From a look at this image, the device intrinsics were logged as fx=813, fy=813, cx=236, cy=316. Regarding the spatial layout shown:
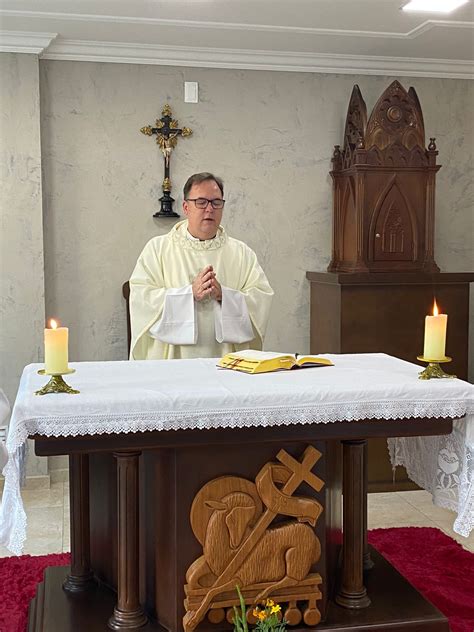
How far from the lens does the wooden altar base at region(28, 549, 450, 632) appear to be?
2.70 meters

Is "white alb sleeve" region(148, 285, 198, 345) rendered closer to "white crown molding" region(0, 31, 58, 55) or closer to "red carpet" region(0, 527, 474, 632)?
"red carpet" region(0, 527, 474, 632)

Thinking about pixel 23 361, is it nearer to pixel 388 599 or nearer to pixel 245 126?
pixel 245 126

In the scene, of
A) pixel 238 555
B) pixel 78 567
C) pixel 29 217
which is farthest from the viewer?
pixel 29 217

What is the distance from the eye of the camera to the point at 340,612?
277 centimetres

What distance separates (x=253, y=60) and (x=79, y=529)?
327 centimetres

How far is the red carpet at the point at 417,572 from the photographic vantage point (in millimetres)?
3172

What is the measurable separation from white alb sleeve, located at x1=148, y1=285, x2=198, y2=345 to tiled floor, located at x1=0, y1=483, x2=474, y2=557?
1.18m

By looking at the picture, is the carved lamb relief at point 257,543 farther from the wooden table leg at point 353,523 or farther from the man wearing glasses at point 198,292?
the man wearing glasses at point 198,292

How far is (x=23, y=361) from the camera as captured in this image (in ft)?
16.3

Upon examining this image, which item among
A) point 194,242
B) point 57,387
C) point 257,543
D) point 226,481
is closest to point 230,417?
point 226,481

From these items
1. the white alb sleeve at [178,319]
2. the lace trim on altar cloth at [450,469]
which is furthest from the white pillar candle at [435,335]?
the white alb sleeve at [178,319]

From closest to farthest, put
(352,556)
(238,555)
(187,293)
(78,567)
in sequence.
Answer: (238,555) → (352,556) → (78,567) → (187,293)

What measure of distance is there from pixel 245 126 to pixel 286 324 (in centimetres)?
132

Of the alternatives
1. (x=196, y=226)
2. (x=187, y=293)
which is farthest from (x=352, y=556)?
(x=196, y=226)
